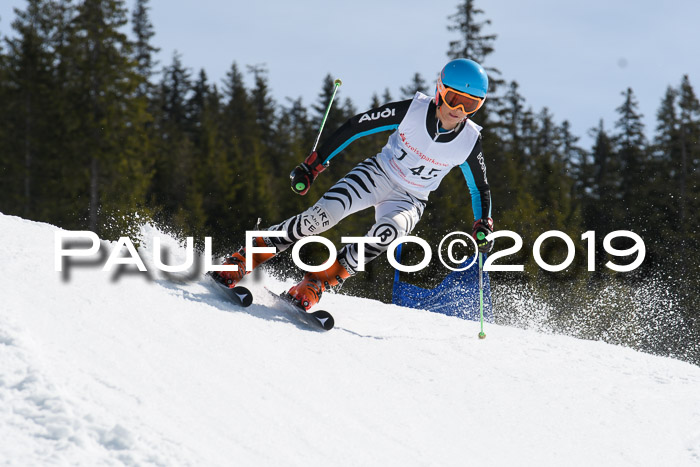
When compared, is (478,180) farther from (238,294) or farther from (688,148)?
(688,148)

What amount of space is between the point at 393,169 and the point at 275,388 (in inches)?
90.1

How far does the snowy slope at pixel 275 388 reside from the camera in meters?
2.25

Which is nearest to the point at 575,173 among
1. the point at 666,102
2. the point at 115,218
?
the point at 666,102

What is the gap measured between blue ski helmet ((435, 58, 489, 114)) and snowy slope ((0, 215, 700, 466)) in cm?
167

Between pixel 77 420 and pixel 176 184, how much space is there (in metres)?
32.1

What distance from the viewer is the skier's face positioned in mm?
4785

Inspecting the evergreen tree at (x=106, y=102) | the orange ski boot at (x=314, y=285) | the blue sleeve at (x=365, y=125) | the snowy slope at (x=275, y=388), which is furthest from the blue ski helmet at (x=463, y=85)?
the evergreen tree at (x=106, y=102)

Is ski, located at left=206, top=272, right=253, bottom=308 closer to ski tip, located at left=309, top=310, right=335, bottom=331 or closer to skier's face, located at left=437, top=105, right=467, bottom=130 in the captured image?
ski tip, located at left=309, top=310, right=335, bottom=331

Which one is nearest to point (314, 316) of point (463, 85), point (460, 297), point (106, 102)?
point (463, 85)

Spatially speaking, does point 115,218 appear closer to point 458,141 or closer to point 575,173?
point 458,141

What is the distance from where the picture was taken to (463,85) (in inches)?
185

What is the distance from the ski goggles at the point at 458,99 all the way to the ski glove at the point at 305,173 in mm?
983

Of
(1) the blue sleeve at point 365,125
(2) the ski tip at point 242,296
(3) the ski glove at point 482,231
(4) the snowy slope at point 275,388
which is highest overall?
(1) the blue sleeve at point 365,125

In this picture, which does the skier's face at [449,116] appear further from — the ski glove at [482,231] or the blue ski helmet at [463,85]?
the ski glove at [482,231]
